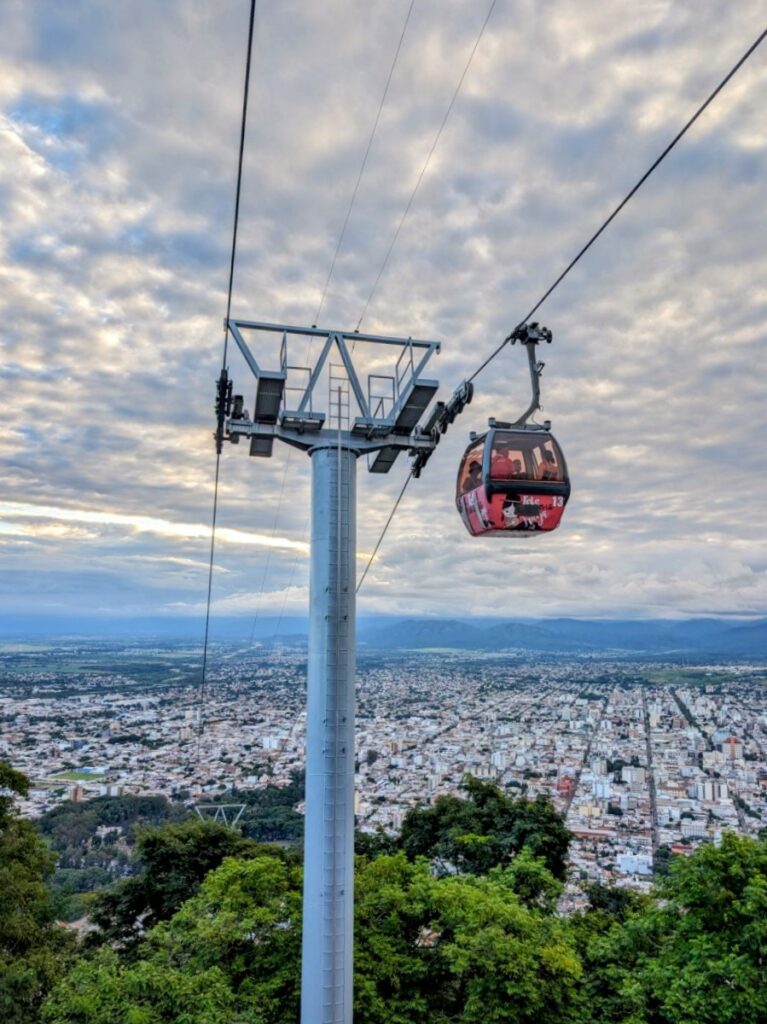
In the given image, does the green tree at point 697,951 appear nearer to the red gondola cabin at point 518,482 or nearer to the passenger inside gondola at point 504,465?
the red gondola cabin at point 518,482

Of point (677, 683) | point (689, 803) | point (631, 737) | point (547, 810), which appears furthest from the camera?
point (677, 683)

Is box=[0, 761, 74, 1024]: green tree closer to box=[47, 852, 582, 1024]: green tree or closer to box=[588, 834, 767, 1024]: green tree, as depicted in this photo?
box=[47, 852, 582, 1024]: green tree

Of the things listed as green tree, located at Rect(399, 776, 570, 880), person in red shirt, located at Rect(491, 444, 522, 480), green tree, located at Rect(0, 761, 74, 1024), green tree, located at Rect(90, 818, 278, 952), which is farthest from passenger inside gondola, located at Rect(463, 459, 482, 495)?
green tree, located at Rect(90, 818, 278, 952)

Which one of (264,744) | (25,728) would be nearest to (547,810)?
(264,744)

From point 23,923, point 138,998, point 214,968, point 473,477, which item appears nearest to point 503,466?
point 473,477

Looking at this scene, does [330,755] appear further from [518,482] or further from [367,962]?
[518,482]

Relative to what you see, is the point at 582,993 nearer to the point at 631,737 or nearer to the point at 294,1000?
the point at 294,1000

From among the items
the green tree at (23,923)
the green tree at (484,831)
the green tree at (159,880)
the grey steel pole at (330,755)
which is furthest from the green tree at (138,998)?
the green tree at (484,831)
